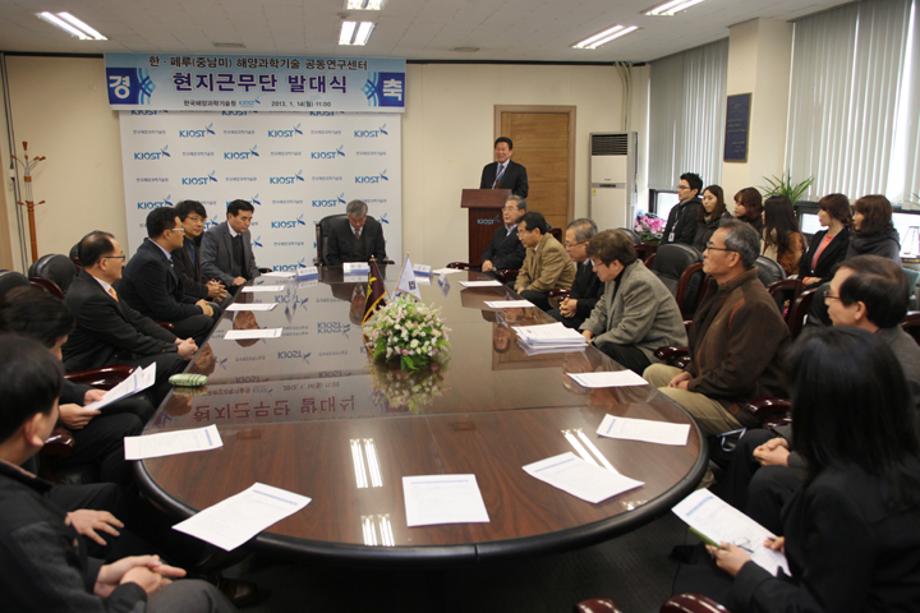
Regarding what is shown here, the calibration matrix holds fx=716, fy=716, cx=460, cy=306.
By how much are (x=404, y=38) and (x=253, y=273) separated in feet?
10.1

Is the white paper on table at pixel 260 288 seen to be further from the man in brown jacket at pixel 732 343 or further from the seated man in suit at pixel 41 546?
the seated man in suit at pixel 41 546

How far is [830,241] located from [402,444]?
4.09 m

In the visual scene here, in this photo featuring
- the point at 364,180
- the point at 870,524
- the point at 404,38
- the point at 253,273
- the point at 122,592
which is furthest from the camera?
the point at 364,180

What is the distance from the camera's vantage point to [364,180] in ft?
28.8

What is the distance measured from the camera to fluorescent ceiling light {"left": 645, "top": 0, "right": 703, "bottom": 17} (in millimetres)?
5785

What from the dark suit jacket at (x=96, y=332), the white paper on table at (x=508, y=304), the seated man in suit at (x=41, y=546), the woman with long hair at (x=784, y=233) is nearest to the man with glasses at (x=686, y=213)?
the woman with long hair at (x=784, y=233)

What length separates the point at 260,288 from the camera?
15.8ft

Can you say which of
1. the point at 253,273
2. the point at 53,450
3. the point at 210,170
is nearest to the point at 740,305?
the point at 53,450

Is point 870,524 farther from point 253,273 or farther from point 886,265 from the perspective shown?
point 253,273

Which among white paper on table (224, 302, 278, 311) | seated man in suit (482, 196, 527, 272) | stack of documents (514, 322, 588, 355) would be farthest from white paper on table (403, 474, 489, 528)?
seated man in suit (482, 196, 527, 272)

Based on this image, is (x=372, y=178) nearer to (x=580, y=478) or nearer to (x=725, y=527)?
(x=580, y=478)

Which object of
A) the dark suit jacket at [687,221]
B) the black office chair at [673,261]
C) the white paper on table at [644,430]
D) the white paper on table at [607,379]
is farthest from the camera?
the dark suit jacket at [687,221]

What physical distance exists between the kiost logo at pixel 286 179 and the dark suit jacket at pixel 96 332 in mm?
5373

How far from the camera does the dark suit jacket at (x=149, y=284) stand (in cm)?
406
